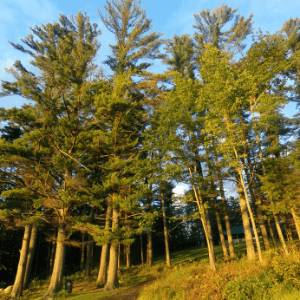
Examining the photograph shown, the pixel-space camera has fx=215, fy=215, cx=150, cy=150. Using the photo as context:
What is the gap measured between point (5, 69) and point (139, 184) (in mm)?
12987

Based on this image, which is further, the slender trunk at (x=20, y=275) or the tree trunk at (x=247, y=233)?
the slender trunk at (x=20, y=275)

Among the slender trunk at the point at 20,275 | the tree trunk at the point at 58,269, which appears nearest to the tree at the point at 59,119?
the tree trunk at the point at 58,269

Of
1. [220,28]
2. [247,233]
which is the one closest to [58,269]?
[247,233]

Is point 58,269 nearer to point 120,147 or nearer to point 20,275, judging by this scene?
point 20,275

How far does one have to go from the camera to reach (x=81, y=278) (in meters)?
17.8

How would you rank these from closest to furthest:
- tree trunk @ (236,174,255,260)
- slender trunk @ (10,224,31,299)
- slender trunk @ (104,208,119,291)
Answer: slender trunk @ (104,208,119,291) < tree trunk @ (236,174,255,260) < slender trunk @ (10,224,31,299)

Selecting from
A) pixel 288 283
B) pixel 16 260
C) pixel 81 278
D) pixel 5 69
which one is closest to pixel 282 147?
pixel 288 283

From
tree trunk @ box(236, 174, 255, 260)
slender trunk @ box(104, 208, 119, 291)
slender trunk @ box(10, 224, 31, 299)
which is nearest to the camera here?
slender trunk @ box(104, 208, 119, 291)

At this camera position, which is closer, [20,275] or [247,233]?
[247,233]

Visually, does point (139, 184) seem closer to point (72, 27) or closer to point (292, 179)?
point (292, 179)

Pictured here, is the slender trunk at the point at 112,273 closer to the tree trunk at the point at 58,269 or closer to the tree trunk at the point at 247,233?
the tree trunk at the point at 58,269

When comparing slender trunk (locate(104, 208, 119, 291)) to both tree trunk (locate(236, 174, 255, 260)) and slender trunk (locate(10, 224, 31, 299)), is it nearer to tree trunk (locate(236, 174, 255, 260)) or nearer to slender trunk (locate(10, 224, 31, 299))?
slender trunk (locate(10, 224, 31, 299))

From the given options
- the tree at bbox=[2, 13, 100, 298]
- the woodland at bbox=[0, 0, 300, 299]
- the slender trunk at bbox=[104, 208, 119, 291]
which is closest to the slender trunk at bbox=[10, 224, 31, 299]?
the woodland at bbox=[0, 0, 300, 299]

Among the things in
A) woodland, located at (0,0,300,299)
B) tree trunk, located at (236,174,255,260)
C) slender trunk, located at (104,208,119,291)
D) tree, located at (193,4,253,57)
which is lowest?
slender trunk, located at (104,208,119,291)
